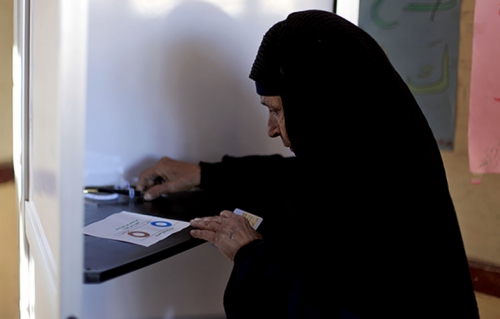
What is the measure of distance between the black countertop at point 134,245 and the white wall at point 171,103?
18 centimetres

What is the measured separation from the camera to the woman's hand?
1050 millimetres

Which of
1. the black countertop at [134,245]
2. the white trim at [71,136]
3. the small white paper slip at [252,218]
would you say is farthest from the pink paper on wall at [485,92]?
the white trim at [71,136]

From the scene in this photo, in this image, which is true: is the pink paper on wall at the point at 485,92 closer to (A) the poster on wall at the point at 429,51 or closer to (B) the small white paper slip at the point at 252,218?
(A) the poster on wall at the point at 429,51

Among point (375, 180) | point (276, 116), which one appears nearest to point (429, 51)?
point (276, 116)

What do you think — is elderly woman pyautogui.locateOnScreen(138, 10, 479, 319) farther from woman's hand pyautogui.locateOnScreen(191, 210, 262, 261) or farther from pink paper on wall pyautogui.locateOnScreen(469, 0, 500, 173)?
pink paper on wall pyautogui.locateOnScreen(469, 0, 500, 173)

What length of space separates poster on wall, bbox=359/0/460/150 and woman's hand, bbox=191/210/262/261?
777mm

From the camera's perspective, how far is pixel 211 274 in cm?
170

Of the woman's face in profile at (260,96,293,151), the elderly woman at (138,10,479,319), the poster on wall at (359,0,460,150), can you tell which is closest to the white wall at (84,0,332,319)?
the poster on wall at (359,0,460,150)

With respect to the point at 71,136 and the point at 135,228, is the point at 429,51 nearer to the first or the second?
the point at 135,228

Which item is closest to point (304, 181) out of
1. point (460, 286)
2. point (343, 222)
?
point (343, 222)

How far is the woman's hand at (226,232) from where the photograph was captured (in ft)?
3.44

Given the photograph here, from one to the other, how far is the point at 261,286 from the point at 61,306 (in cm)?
42

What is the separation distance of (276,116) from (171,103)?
18.6 inches

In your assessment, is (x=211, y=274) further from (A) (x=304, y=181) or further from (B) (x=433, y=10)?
(B) (x=433, y=10)
